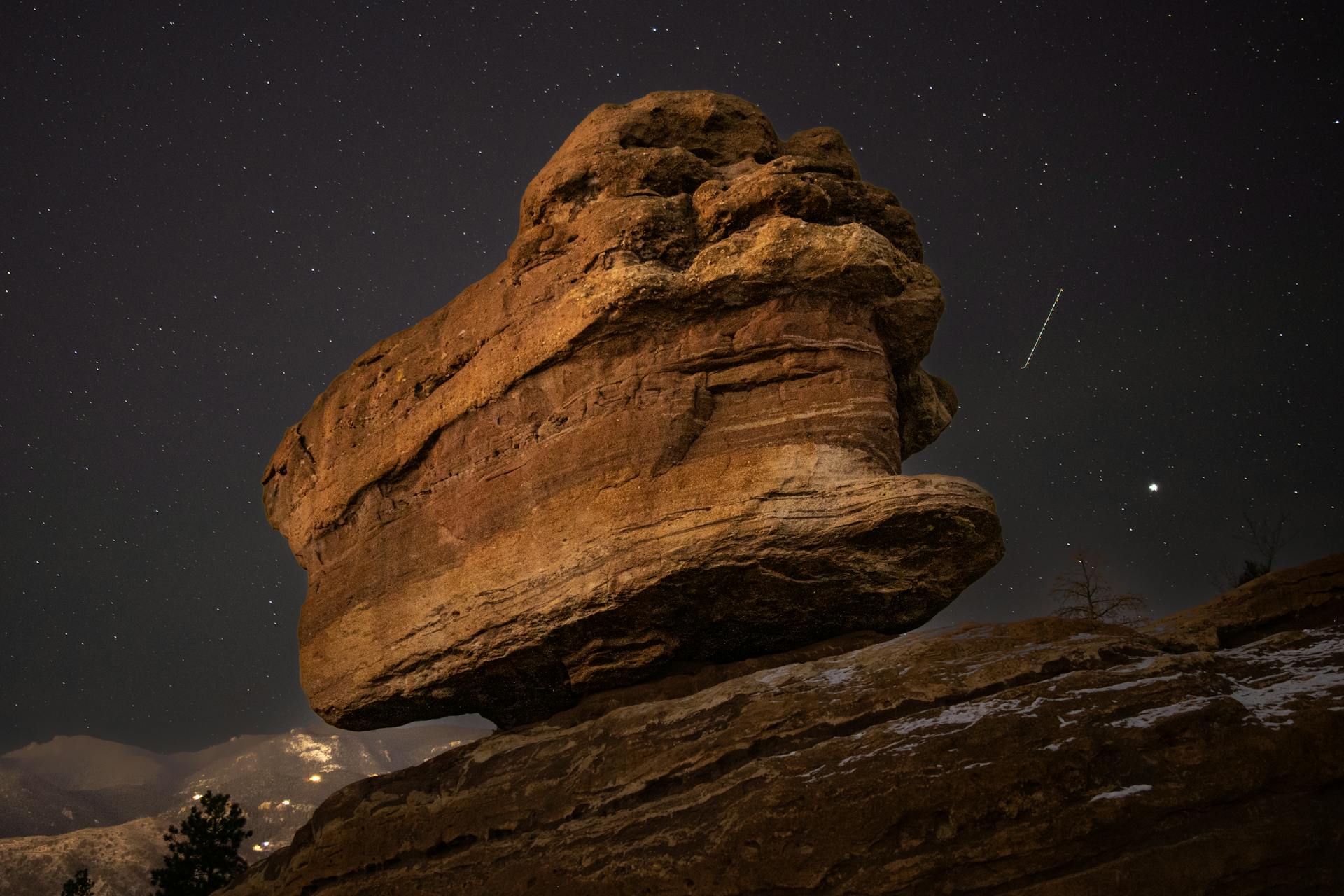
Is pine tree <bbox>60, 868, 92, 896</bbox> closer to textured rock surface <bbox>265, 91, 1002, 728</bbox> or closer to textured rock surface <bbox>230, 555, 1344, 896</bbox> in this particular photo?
textured rock surface <bbox>265, 91, 1002, 728</bbox>

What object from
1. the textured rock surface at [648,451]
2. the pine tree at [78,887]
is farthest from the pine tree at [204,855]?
the textured rock surface at [648,451]

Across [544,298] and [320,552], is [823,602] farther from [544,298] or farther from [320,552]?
[320,552]

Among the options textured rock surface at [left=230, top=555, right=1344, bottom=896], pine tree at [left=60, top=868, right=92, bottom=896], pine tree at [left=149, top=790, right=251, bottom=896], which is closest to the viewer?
textured rock surface at [left=230, top=555, right=1344, bottom=896]

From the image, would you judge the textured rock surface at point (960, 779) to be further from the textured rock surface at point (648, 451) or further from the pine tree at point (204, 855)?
the pine tree at point (204, 855)

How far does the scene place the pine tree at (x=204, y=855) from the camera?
21.1 meters

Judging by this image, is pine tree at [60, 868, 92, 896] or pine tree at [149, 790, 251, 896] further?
pine tree at [60, 868, 92, 896]

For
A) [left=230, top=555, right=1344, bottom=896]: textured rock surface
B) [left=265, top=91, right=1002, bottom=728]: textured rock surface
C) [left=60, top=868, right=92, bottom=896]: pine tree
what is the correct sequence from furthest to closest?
1. [left=60, top=868, right=92, bottom=896]: pine tree
2. [left=265, top=91, right=1002, bottom=728]: textured rock surface
3. [left=230, top=555, right=1344, bottom=896]: textured rock surface

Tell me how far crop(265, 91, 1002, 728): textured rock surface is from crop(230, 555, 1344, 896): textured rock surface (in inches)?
60.6

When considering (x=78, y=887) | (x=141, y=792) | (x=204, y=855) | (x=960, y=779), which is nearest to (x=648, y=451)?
(x=960, y=779)

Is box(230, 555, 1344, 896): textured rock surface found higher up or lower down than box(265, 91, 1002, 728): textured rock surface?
lower down

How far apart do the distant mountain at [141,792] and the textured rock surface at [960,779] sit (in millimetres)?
45734

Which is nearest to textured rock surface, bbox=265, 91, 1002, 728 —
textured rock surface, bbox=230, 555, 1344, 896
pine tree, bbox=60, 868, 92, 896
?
textured rock surface, bbox=230, 555, 1344, 896

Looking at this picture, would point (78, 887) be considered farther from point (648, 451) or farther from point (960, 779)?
point (960, 779)

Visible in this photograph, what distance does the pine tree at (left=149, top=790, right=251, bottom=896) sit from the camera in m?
21.1
